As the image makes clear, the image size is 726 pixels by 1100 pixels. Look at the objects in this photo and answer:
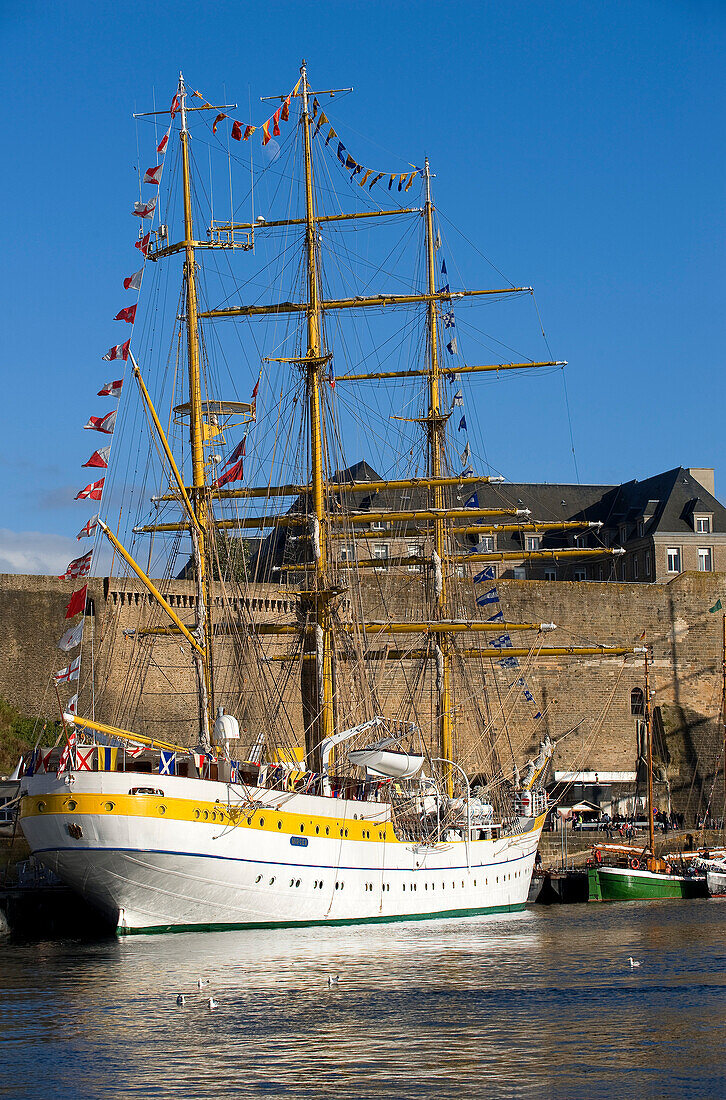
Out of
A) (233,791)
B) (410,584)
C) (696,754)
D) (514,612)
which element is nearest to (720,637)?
(696,754)

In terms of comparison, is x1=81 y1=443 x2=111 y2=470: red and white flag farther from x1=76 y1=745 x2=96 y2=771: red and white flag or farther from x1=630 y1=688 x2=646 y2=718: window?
x1=630 y1=688 x2=646 y2=718: window

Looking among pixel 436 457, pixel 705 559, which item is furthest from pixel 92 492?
pixel 705 559

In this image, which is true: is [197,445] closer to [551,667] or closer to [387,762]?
[387,762]

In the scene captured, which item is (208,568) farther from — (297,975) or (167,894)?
(297,975)

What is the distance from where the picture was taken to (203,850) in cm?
3616

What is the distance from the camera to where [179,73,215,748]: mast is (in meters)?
42.9

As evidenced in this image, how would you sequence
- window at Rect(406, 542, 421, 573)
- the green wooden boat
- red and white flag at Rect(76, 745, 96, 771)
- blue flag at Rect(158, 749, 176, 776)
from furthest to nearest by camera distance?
1. window at Rect(406, 542, 421, 573)
2. the green wooden boat
3. blue flag at Rect(158, 749, 176, 776)
4. red and white flag at Rect(76, 745, 96, 771)

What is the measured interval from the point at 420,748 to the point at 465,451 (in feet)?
42.5

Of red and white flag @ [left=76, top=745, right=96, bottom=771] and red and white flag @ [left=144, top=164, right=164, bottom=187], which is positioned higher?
red and white flag @ [left=144, top=164, right=164, bottom=187]

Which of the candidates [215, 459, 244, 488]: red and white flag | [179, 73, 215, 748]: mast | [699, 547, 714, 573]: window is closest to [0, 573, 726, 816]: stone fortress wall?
[699, 547, 714, 573]: window

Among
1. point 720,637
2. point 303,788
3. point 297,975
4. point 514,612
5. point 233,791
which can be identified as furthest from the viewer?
point 720,637

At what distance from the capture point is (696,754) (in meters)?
69.4

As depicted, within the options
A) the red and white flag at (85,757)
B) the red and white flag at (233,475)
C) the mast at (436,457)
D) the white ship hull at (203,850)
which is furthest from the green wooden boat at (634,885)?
the red and white flag at (85,757)

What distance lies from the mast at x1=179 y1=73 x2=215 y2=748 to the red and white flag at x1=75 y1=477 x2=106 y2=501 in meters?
5.37
